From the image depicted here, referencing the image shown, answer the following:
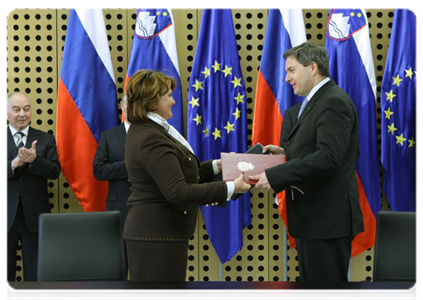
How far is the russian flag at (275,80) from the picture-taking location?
4090mm

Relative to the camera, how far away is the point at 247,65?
4.41 metres

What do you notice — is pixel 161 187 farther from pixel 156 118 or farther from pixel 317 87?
pixel 317 87

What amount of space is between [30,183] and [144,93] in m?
1.99

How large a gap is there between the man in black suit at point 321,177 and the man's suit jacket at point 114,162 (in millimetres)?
1511

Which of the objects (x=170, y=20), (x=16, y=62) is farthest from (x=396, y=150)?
(x=16, y=62)

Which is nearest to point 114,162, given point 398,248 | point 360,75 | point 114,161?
point 114,161

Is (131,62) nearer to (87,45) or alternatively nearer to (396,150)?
(87,45)

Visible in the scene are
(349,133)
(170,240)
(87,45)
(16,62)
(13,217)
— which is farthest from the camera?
(16,62)

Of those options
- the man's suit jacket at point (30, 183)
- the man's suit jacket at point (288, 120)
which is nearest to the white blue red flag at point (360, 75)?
the man's suit jacket at point (288, 120)

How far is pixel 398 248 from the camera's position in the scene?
2459 mm

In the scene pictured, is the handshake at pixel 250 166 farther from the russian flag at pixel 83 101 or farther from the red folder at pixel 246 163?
the russian flag at pixel 83 101

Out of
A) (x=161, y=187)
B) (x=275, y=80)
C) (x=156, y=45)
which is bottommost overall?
(x=161, y=187)

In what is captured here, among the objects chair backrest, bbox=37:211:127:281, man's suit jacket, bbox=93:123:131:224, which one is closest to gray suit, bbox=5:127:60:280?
man's suit jacket, bbox=93:123:131:224
